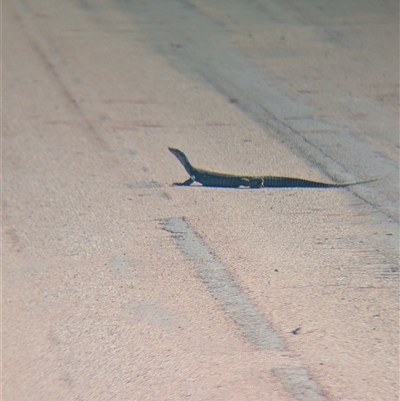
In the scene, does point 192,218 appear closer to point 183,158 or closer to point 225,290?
point 225,290

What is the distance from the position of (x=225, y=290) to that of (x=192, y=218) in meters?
1.31

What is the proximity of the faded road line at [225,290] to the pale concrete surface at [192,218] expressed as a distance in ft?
0.12

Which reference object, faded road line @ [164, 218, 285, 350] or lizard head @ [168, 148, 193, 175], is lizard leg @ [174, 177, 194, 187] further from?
faded road line @ [164, 218, 285, 350]

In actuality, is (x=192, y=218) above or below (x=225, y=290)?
below

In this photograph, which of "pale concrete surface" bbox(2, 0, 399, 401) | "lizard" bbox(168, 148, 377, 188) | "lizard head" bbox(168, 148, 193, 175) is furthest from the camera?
"lizard head" bbox(168, 148, 193, 175)

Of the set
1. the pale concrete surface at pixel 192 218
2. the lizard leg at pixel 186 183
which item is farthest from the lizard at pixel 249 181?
the pale concrete surface at pixel 192 218

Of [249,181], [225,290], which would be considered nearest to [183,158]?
[249,181]

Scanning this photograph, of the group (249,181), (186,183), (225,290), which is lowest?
(186,183)

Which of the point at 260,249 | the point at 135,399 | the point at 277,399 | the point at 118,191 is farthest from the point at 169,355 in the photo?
the point at 118,191

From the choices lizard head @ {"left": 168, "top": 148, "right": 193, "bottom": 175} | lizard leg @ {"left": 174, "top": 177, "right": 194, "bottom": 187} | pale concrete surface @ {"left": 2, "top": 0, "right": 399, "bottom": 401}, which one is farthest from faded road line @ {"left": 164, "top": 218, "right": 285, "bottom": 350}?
lizard head @ {"left": 168, "top": 148, "right": 193, "bottom": 175}

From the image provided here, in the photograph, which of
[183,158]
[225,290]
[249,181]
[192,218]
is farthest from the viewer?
[183,158]

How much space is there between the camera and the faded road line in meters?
4.57

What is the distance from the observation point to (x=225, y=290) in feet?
16.9

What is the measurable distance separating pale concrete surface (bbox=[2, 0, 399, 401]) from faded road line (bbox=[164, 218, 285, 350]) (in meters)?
0.04
